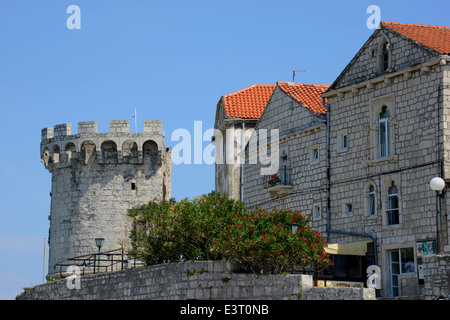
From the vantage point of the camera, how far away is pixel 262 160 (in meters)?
45.3

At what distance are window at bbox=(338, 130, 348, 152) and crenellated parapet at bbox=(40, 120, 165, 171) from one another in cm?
1363

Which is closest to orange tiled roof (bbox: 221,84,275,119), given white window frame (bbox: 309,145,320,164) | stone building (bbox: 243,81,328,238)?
stone building (bbox: 243,81,328,238)

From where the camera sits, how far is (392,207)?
3694cm

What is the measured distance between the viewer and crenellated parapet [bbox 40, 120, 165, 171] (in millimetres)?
50875

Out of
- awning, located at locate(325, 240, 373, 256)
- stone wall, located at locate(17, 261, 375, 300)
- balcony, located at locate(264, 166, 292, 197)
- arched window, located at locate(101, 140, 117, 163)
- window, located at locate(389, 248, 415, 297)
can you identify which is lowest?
stone wall, located at locate(17, 261, 375, 300)

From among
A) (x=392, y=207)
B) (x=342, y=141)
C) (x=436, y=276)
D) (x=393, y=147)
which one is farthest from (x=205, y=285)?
(x=342, y=141)

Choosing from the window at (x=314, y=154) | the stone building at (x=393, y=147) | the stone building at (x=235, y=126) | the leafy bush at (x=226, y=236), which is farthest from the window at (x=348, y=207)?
the stone building at (x=235, y=126)

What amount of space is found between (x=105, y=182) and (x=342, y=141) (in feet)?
51.0

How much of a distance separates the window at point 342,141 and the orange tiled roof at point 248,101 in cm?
953

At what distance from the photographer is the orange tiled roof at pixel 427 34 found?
36.3 meters

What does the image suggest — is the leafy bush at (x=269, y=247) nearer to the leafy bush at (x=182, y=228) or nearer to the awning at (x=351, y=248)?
the leafy bush at (x=182, y=228)

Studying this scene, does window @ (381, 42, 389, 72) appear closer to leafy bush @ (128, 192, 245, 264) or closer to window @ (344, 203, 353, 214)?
window @ (344, 203, 353, 214)
